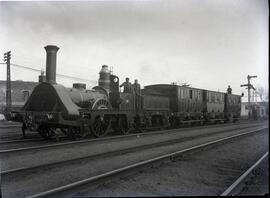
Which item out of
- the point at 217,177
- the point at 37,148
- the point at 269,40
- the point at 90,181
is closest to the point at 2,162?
the point at 37,148

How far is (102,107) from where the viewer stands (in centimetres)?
1378

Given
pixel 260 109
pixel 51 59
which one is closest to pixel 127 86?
pixel 51 59

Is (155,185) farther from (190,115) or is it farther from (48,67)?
(190,115)

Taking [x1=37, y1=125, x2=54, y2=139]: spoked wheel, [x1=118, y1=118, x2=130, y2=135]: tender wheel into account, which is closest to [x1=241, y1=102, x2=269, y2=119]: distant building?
[x1=118, y1=118, x2=130, y2=135]: tender wheel

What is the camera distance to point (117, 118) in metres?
A: 15.2

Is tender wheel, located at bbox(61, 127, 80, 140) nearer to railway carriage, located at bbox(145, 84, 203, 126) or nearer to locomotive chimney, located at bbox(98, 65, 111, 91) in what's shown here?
locomotive chimney, located at bbox(98, 65, 111, 91)

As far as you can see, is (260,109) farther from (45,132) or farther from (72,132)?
(45,132)

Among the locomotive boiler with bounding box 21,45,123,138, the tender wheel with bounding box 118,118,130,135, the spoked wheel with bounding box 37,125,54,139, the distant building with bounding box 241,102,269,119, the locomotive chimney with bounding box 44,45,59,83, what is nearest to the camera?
the distant building with bounding box 241,102,269,119

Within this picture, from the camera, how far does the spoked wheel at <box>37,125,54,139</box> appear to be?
12.7 m

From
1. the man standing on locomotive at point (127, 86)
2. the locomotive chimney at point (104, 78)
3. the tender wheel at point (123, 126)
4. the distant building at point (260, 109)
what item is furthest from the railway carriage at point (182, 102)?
the locomotive chimney at point (104, 78)

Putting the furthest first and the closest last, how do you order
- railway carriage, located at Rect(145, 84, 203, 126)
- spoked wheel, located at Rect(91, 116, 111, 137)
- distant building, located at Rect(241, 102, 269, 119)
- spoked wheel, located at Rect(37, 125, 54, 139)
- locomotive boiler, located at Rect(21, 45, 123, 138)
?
1. railway carriage, located at Rect(145, 84, 203, 126)
2. spoked wheel, located at Rect(91, 116, 111, 137)
3. spoked wheel, located at Rect(37, 125, 54, 139)
4. locomotive boiler, located at Rect(21, 45, 123, 138)
5. distant building, located at Rect(241, 102, 269, 119)

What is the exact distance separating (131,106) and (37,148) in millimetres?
7096

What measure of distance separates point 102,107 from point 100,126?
933 millimetres

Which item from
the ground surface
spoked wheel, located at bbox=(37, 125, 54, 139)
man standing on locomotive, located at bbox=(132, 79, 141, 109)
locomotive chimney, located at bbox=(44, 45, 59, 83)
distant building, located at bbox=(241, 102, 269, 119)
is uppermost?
locomotive chimney, located at bbox=(44, 45, 59, 83)
